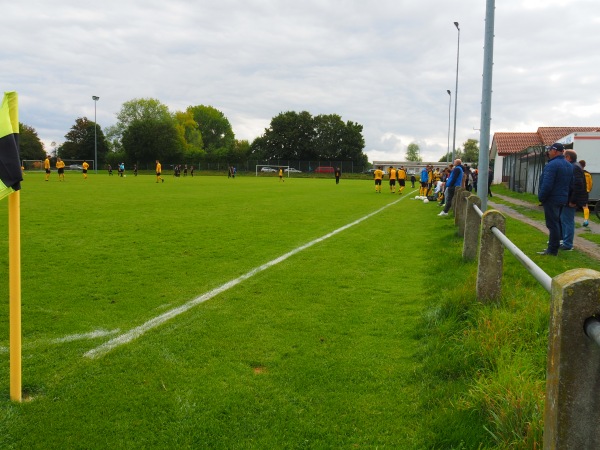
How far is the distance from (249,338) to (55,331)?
1.86 meters

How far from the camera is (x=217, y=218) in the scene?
1486 centimetres

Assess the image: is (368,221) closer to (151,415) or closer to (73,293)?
(73,293)

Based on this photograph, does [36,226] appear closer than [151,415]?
No

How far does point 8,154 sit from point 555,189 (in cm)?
878

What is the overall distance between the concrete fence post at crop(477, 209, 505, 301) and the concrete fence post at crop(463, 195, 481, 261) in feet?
8.86

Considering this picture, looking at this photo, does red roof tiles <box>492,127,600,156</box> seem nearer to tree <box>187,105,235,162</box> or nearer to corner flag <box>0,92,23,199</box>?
corner flag <box>0,92,23,199</box>

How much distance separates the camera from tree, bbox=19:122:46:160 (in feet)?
327

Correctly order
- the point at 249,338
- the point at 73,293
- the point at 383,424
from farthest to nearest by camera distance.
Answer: the point at 73,293 < the point at 249,338 < the point at 383,424

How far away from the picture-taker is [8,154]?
3283 millimetres

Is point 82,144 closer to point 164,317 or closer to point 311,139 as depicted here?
point 311,139

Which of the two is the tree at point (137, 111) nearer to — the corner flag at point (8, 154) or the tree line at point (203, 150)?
the tree line at point (203, 150)

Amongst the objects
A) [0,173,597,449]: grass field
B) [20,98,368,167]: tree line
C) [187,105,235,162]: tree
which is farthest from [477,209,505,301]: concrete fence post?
[187,105,235,162]: tree

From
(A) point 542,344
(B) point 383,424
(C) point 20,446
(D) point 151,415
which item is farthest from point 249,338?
(A) point 542,344

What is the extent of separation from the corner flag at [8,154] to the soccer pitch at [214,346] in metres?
1.46
